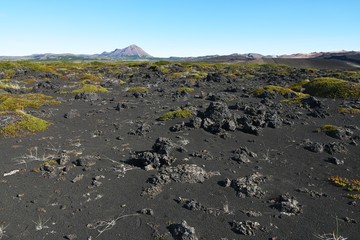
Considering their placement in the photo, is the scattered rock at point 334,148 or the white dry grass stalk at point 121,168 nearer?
the white dry grass stalk at point 121,168

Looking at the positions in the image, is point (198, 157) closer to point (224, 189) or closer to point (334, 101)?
point (224, 189)

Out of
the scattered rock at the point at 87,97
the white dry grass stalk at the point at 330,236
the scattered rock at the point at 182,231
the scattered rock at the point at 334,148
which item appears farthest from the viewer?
the scattered rock at the point at 87,97

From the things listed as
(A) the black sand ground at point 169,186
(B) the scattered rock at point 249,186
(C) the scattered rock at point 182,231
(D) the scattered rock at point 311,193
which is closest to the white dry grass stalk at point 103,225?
(A) the black sand ground at point 169,186

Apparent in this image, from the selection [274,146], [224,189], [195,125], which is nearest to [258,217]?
[224,189]

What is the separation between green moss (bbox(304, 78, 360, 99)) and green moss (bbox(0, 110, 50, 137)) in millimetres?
28416

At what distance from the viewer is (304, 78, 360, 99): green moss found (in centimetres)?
3317

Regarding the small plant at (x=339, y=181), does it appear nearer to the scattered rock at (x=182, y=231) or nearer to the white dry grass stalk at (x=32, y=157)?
the scattered rock at (x=182, y=231)

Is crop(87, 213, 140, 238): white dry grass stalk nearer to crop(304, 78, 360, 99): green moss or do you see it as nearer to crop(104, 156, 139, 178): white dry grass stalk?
crop(104, 156, 139, 178): white dry grass stalk

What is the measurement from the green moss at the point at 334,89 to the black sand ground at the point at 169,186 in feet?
43.5

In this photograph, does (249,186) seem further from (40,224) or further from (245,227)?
(40,224)

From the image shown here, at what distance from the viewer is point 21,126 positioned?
19.6 meters

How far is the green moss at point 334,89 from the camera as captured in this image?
33.2 metres

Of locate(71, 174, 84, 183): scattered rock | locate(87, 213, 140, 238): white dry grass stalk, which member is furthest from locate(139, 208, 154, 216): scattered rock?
locate(71, 174, 84, 183): scattered rock

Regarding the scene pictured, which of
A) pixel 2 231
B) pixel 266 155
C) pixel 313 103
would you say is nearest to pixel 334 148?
pixel 266 155
